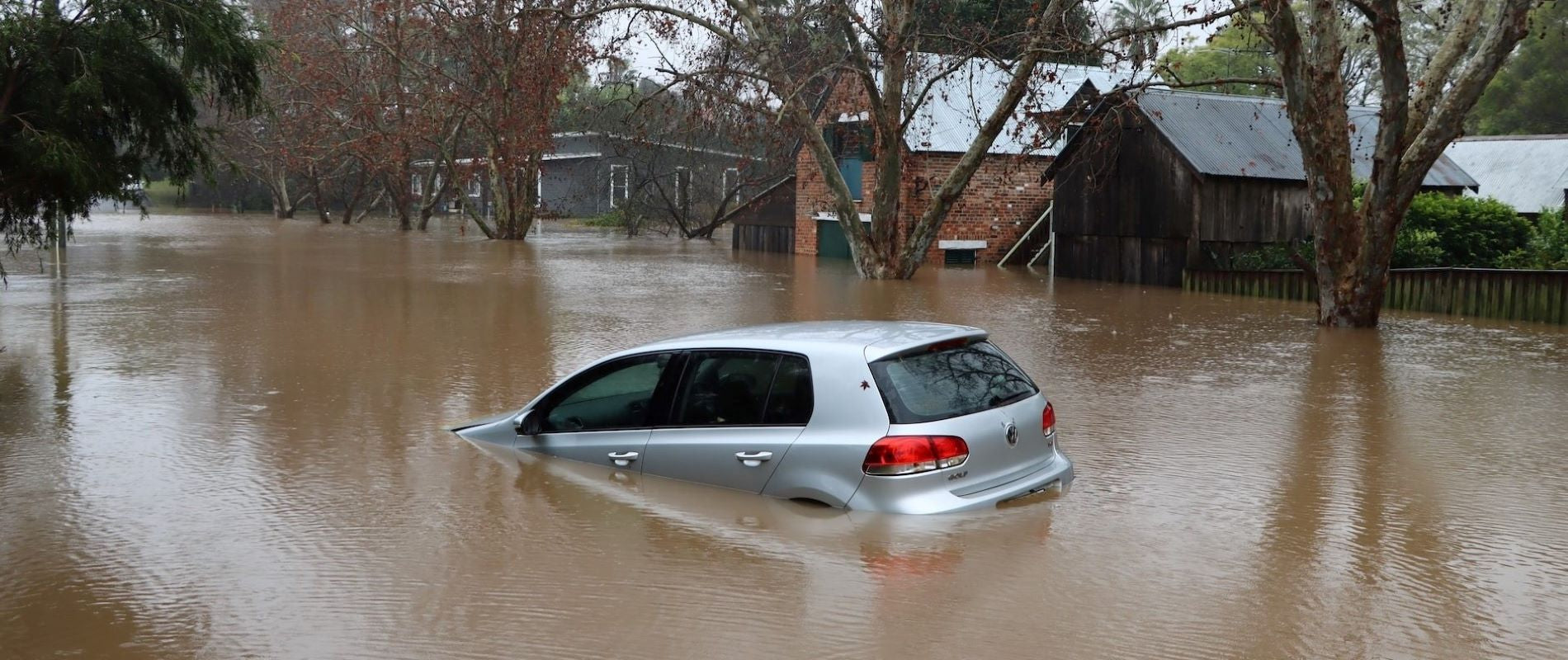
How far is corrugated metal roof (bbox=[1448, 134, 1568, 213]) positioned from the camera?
32.2 metres

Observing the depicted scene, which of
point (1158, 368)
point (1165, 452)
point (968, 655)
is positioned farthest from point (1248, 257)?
point (968, 655)

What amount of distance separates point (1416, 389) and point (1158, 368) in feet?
8.41

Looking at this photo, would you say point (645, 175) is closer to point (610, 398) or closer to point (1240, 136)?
point (1240, 136)

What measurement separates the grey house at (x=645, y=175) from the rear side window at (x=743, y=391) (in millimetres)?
34249

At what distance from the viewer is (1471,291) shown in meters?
21.4

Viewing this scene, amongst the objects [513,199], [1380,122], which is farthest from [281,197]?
[1380,122]

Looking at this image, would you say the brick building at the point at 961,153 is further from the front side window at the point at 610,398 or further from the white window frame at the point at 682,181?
the front side window at the point at 610,398

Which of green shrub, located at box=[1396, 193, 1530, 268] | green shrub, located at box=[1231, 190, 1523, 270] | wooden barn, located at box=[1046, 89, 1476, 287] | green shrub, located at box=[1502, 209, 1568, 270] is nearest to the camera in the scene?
green shrub, located at box=[1502, 209, 1568, 270]

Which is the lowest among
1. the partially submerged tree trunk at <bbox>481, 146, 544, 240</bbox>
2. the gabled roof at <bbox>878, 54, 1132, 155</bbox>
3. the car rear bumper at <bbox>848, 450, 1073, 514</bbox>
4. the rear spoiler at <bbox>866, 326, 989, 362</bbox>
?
the car rear bumper at <bbox>848, 450, 1073, 514</bbox>

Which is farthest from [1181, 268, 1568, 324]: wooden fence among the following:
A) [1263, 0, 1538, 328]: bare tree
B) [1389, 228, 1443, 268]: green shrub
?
[1389, 228, 1443, 268]: green shrub

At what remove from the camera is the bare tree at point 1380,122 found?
1775 cm

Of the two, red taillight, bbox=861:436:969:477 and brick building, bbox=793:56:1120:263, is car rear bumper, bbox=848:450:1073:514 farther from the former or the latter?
brick building, bbox=793:56:1120:263

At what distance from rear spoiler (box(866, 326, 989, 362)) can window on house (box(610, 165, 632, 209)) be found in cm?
4472

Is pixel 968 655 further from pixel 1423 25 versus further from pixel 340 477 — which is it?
pixel 1423 25
